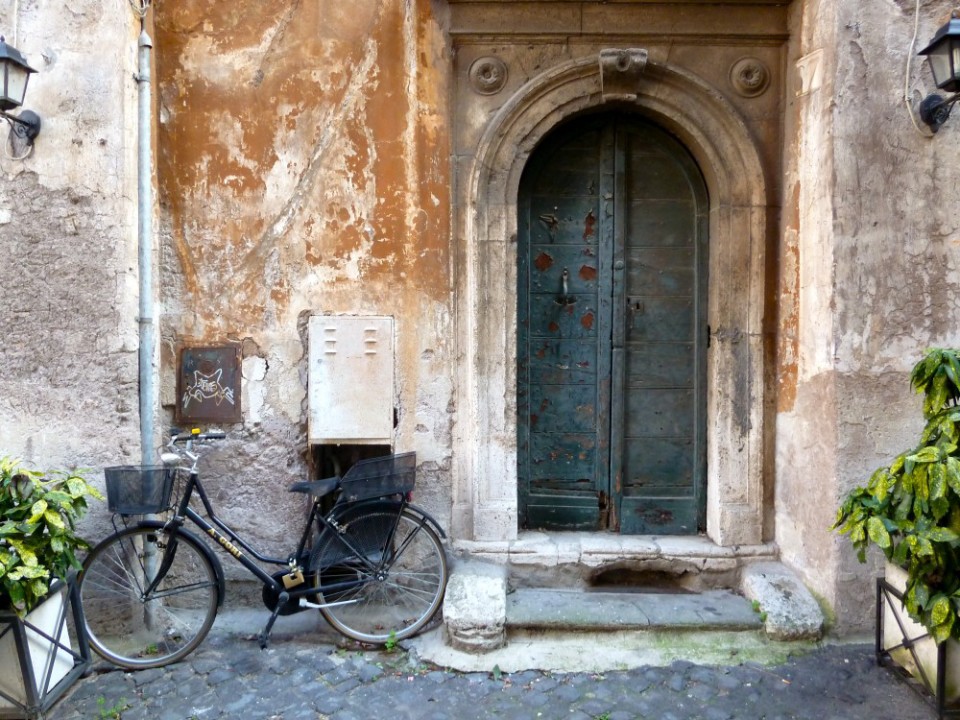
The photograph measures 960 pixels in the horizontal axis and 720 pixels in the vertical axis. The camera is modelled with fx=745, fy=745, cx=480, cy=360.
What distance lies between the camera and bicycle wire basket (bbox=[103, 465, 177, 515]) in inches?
141

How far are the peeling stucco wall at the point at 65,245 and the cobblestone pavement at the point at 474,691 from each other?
3.03ft

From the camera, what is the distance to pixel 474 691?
3.49 metres

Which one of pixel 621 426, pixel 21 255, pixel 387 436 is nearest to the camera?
pixel 21 255

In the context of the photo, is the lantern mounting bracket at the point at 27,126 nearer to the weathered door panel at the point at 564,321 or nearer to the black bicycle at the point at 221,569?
the black bicycle at the point at 221,569

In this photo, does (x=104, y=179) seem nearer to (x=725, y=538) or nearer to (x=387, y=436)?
(x=387, y=436)

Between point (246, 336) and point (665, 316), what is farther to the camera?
point (665, 316)

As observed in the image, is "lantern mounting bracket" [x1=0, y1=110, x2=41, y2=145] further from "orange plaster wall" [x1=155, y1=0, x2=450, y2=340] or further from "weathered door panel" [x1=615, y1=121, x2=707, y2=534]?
"weathered door panel" [x1=615, y1=121, x2=707, y2=534]

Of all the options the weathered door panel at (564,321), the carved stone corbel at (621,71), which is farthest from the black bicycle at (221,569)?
the carved stone corbel at (621,71)

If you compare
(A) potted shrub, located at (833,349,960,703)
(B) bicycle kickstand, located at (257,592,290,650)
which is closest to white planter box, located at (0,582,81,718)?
(B) bicycle kickstand, located at (257,592,290,650)

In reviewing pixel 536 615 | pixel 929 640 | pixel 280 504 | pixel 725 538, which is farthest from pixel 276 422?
pixel 929 640

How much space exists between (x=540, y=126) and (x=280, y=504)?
2.67 m

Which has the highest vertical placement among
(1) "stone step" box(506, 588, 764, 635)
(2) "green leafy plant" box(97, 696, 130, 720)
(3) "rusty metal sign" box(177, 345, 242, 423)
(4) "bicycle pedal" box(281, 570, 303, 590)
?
(3) "rusty metal sign" box(177, 345, 242, 423)

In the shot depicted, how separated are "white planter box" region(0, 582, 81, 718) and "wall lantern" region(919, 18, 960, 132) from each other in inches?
184

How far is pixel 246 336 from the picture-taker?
4305 millimetres
